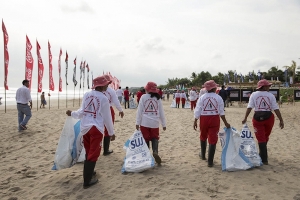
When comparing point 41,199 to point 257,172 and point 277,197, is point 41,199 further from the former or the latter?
point 257,172

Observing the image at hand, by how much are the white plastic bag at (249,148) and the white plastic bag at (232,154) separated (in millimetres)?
183

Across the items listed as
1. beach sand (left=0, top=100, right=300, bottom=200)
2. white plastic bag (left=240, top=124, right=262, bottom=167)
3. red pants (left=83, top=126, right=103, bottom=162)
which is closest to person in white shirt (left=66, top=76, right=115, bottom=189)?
red pants (left=83, top=126, right=103, bottom=162)

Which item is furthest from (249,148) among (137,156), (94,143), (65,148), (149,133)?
(65,148)

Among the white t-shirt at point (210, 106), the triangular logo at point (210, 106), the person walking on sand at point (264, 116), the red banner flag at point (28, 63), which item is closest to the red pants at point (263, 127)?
the person walking on sand at point (264, 116)

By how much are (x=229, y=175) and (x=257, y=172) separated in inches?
21.5

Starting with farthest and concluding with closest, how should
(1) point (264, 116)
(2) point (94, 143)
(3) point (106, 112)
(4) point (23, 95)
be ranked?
(4) point (23, 95) < (1) point (264, 116) < (3) point (106, 112) < (2) point (94, 143)

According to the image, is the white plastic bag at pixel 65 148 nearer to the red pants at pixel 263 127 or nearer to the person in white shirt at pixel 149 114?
the person in white shirt at pixel 149 114

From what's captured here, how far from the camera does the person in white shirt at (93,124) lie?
3.76m

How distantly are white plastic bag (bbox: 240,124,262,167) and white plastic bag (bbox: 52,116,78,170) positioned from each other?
317 centimetres

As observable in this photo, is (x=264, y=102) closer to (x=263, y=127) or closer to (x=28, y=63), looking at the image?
(x=263, y=127)

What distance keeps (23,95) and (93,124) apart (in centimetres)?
545

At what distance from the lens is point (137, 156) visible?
14.8 feet

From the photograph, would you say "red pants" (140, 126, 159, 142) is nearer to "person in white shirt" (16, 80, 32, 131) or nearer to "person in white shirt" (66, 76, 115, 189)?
"person in white shirt" (66, 76, 115, 189)

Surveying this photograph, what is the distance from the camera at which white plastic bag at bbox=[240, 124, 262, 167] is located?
15.6 feet
